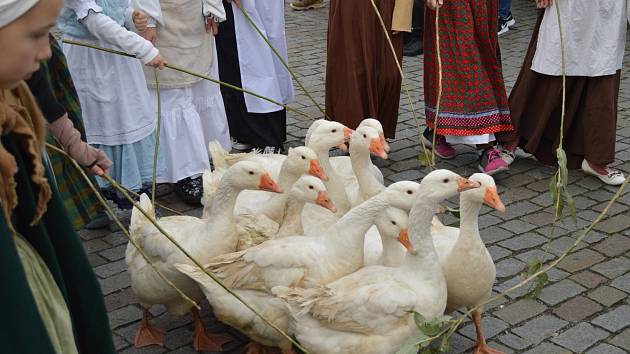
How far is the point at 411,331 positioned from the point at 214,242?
0.95m

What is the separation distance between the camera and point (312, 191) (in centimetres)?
360

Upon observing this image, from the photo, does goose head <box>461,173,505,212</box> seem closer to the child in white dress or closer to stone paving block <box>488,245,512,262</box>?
stone paving block <box>488,245,512,262</box>

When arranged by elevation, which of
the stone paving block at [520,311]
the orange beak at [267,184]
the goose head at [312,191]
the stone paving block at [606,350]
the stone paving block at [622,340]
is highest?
the orange beak at [267,184]

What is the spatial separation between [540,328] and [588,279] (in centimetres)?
61

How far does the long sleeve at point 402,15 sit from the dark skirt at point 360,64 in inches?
3.7

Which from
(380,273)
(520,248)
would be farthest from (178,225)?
(520,248)

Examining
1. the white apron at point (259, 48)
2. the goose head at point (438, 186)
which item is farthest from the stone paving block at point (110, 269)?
the goose head at point (438, 186)

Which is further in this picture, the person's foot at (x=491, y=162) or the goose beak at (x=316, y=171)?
the person's foot at (x=491, y=162)

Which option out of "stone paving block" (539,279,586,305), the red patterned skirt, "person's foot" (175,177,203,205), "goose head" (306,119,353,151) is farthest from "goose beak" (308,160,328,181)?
the red patterned skirt

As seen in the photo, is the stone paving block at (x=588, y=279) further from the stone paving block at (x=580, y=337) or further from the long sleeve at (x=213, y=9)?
the long sleeve at (x=213, y=9)

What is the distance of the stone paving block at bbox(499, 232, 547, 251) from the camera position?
464 centimetres

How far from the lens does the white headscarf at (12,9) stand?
1426 millimetres

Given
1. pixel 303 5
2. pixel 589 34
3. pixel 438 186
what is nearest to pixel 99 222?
pixel 438 186

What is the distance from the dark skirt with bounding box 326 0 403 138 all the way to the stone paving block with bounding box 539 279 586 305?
205cm
